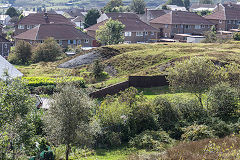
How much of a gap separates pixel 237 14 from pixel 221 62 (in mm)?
68738

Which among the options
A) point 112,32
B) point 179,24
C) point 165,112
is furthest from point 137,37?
point 165,112

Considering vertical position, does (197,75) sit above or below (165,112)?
above

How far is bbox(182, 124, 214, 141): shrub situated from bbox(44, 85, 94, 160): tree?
8186 millimetres

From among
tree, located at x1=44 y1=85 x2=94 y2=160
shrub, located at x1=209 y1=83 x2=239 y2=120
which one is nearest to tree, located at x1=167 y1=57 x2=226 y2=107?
shrub, located at x1=209 y1=83 x2=239 y2=120

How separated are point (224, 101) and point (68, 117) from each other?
1408 centimetres

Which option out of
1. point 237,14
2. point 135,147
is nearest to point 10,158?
point 135,147

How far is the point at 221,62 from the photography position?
37.5 metres

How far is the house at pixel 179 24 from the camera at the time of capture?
3268 inches

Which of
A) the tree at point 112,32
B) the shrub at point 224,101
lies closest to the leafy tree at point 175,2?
the tree at point 112,32

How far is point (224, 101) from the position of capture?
25547mm

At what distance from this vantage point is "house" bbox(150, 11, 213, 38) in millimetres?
83000

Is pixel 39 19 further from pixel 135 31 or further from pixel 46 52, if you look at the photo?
pixel 46 52

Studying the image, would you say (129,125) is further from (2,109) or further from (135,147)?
(2,109)

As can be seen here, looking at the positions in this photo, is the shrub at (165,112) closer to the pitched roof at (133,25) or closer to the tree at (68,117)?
the tree at (68,117)
